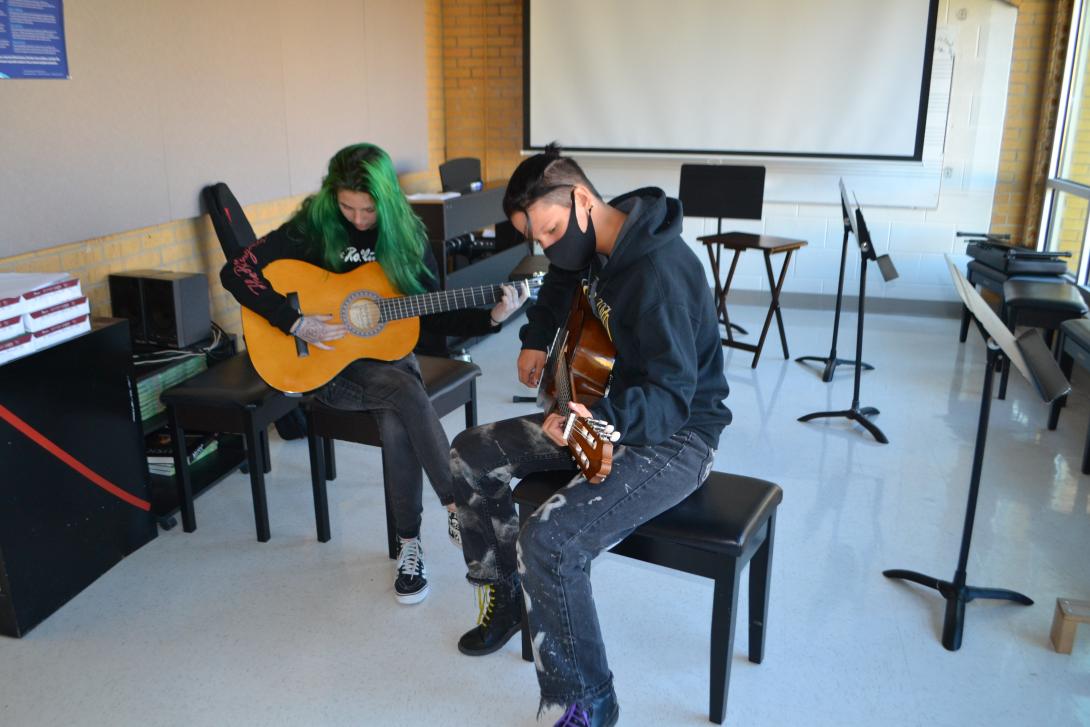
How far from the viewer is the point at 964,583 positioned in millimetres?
2232

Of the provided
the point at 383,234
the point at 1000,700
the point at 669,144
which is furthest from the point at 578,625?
the point at 669,144

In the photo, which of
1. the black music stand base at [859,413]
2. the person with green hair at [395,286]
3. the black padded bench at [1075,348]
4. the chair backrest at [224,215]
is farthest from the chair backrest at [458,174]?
the black padded bench at [1075,348]

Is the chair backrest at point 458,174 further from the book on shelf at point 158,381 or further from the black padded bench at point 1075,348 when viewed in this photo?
the black padded bench at point 1075,348

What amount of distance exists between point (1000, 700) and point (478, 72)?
200 inches

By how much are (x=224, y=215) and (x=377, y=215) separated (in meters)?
1.34

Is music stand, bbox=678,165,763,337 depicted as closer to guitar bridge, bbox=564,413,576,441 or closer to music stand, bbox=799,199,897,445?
music stand, bbox=799,199,897,445

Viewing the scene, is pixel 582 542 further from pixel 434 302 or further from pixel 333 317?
pixel 333 317

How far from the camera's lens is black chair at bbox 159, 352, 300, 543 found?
2566mm

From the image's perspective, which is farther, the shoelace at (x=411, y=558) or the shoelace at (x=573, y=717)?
the shoelace at (x=411, y=558)

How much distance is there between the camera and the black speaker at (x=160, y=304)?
299 cm

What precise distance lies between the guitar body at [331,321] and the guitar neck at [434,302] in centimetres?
3

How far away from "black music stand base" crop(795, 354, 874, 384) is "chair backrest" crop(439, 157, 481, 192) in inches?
81.3

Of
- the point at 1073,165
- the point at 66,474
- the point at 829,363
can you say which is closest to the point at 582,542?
the point at 66,474

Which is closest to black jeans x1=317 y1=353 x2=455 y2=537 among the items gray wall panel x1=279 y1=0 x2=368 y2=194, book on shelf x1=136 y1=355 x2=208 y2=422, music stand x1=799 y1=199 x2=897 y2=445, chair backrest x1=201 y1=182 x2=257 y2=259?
book on shelf x1=136 y1=355 x2=208 y2=422
